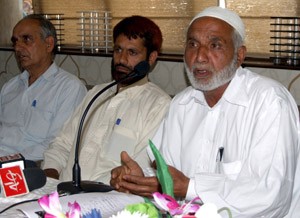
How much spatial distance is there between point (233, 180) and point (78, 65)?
233cm

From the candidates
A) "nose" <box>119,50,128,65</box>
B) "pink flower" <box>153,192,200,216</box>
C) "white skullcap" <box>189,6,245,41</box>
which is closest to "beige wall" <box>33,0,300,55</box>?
"nose" <box>119,50,128,65</box>

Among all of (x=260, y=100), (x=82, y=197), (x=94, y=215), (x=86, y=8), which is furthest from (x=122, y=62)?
→ (x=94, y=215)

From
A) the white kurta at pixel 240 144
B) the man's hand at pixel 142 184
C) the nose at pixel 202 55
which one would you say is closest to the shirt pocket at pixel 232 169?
the white kurta at pixel 240 144

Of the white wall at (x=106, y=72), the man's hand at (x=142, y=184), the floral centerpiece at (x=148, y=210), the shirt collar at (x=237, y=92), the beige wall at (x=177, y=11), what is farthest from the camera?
the beige wall at (x=177, y=11)

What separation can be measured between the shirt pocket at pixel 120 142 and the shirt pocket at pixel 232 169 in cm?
69

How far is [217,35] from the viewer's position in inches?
94.5

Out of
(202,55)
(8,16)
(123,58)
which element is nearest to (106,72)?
(123,58)

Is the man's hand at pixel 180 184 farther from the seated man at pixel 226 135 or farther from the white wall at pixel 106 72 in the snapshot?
the white wall at pixel 106 72

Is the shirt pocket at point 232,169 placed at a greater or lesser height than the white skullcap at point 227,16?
lesser

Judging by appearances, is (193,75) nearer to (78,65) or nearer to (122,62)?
(122,62)

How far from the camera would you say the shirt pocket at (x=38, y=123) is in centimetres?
352

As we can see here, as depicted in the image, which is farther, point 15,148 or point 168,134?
point 15,148

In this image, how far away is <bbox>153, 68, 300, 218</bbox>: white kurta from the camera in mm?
2096

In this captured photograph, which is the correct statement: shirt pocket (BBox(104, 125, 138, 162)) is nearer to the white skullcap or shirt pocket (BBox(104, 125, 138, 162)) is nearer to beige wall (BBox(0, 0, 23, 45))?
the white skullcap
